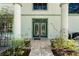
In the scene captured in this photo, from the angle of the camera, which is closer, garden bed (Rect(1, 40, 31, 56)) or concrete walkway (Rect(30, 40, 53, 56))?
garden bed (Rect(1, 40, 31, 56))

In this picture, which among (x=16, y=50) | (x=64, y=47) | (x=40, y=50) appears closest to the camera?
(x=16, y=50)

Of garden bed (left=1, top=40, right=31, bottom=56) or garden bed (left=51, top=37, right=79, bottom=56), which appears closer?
garden bed (left=1, top=40, right=31, bottom=56)

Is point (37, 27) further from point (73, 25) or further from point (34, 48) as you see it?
point (34, 48)

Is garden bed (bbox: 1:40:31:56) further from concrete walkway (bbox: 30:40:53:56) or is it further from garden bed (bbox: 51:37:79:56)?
garden bed (bbox: 51:37:79:56)

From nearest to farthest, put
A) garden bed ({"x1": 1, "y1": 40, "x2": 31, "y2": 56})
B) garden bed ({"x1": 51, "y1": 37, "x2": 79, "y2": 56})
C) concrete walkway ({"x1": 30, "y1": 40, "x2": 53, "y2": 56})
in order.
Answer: garden bed ({"x1": 1, "y1": 40, "x2": 31, "y2": 56}) < garden bed ({"x1": 51, "y1": 37, "x2": 79, "y2": 56}) < concrete walkway ({"x1": 30, "y1": 40, "x2": 53, "y2": 56})

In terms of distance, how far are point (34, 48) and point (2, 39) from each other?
81.2 inches

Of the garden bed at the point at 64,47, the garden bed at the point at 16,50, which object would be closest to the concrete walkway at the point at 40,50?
the garden bed at the point at 64,47

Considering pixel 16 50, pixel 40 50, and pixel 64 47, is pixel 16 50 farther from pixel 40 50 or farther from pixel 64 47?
pixel 40 50

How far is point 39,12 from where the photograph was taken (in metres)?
17.9

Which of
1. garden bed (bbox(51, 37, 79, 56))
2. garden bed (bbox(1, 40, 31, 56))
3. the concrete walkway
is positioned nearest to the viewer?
garden bed (bbox(1, 40, 31, 56))

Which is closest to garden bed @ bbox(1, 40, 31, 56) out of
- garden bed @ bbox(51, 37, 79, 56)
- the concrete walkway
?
the concrete walkway

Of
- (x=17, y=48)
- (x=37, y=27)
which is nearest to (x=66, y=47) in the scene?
(x=17, y=48)

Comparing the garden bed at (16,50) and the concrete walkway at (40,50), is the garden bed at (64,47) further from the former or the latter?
the garden bed at (16,50)

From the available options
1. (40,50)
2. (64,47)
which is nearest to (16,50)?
(64,47)
